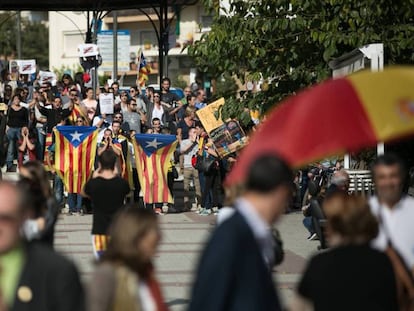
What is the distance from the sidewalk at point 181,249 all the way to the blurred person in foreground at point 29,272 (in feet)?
21.2

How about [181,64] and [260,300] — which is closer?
[260,300]

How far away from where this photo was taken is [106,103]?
23188 millimetres

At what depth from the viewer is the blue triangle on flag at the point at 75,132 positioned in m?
21.3

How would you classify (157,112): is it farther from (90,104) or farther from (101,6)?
(101,6)

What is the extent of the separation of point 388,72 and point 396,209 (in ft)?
2.73

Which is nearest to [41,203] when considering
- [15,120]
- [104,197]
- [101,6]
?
[104,197]

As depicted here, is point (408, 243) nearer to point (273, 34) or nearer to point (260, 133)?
point (260, 133)

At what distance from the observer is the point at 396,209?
6777 mm

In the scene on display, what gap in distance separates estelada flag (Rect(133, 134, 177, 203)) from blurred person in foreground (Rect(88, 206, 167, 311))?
15.7 m

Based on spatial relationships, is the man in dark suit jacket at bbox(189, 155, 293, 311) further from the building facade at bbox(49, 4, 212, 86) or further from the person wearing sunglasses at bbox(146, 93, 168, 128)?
the building facade at bbox(49, 4, 212, 86)

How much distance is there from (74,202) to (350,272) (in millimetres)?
15938

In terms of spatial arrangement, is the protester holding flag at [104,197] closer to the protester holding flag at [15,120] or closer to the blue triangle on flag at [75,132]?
the blue triangle on flag at [75,132]

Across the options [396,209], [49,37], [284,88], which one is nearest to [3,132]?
[284,88]

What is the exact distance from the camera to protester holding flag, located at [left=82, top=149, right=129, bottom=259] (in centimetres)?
1080
